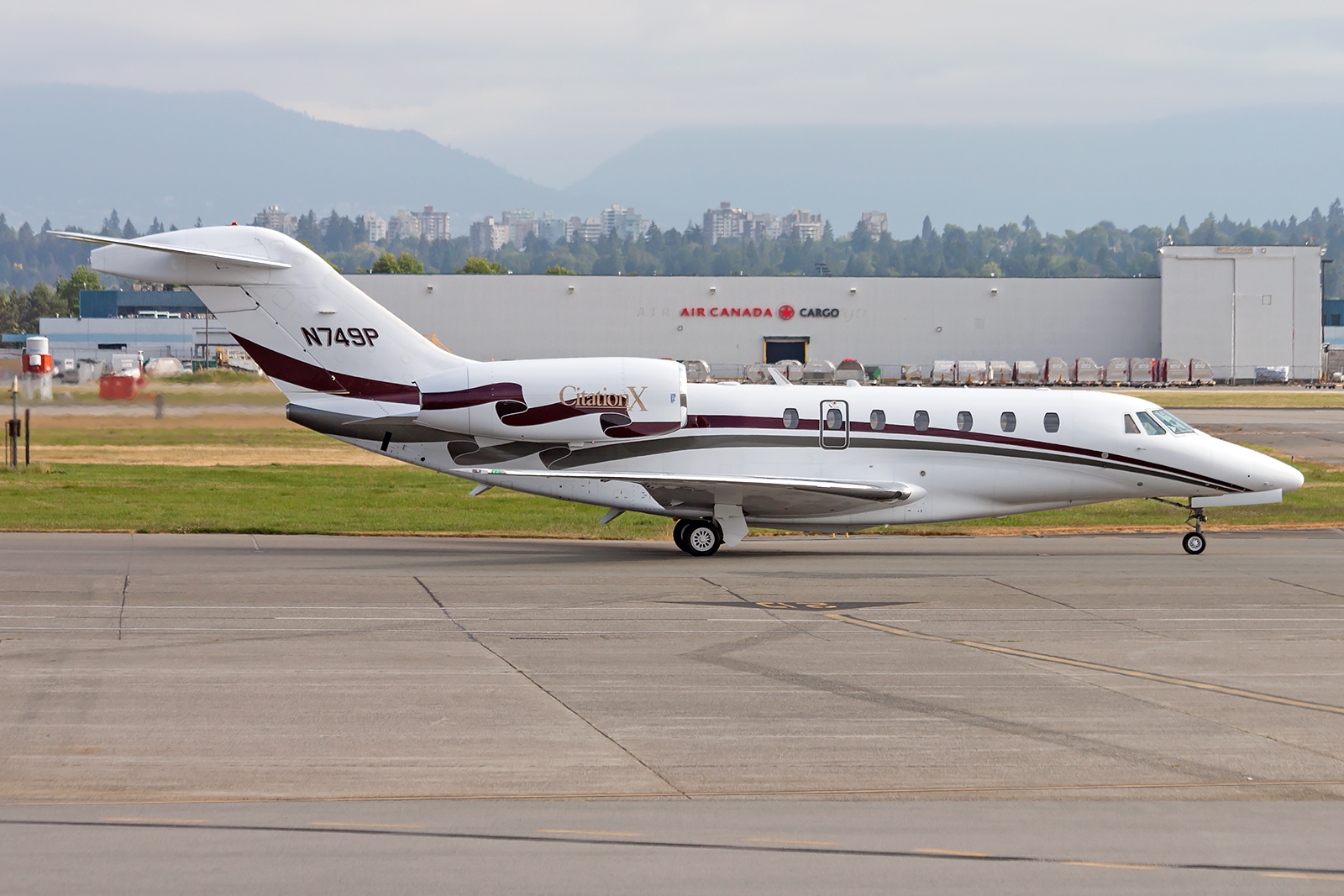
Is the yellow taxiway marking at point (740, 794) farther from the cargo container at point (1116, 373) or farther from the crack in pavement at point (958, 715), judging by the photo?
the cargo container at point (1116, 373)

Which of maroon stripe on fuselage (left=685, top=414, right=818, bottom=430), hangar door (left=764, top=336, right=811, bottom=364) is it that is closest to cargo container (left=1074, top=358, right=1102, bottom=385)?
hangar door (left=764, top=336, right=811, bottom=364)

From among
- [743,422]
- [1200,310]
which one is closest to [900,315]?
[1200,310]

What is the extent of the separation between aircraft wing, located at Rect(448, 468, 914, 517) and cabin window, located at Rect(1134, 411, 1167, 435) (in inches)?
195

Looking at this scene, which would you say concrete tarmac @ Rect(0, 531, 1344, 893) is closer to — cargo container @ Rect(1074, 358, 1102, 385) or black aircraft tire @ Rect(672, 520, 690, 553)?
black aircraft tire @ Rect(672, 520, 690, 553)

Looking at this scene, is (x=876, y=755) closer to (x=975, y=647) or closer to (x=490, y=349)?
(x=975, y=647)

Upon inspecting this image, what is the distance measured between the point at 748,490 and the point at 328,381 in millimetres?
8354

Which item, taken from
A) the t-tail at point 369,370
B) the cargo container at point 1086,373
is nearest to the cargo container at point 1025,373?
the cargo container at point 1086,373

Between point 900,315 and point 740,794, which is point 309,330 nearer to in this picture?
point 740,794

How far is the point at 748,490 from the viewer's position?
2483cm

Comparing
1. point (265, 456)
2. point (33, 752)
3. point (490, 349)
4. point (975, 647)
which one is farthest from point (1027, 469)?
point (490, 349)

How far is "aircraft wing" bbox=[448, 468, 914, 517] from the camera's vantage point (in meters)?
24.8

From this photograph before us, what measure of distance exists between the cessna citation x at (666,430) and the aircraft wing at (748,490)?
5 centimetres

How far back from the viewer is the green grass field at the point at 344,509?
29875mm

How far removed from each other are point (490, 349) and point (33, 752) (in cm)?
10222
